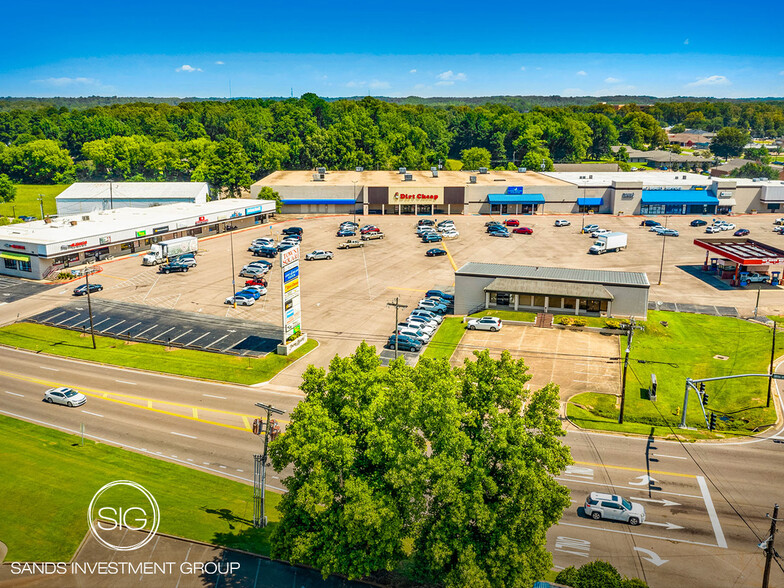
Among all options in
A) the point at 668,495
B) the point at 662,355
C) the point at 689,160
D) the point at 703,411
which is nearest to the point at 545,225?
the point at 662,355

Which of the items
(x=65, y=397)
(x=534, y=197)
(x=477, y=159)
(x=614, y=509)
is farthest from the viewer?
(x=477, y=159)

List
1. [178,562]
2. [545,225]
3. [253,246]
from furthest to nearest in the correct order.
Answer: [545,225] → [253,246] → [178,562]

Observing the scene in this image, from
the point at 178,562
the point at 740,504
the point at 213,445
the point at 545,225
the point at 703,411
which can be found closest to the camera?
the point at 178,562

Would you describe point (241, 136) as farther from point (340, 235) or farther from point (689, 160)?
point (689, 160)

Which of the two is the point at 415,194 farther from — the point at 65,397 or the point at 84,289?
the point at 65,397

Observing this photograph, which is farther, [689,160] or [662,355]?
[689,160]

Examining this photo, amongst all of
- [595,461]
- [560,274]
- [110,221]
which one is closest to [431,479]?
[595,461]

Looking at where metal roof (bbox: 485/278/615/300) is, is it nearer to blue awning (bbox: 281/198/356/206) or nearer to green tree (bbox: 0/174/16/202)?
blue awning (bbox: 281/198/356/206)

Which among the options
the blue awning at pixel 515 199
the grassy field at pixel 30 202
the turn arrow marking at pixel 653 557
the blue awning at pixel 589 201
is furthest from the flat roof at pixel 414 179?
the turn arrow marking at pixel 653 557
